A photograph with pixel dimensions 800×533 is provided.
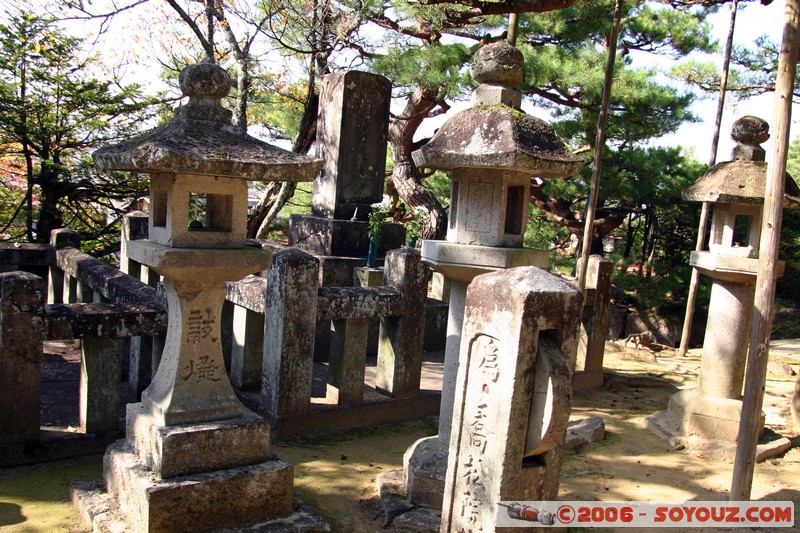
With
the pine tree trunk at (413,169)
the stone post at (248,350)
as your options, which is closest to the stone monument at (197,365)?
the stone post at (248,350)

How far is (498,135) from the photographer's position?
4.09m

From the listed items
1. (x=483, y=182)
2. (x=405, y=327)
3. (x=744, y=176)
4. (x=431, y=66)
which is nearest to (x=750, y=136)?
(x=744, y=176)

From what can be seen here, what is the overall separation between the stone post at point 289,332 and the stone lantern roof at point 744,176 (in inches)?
150

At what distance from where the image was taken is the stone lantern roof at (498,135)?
4035 mm

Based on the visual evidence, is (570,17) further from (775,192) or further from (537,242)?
(775,192)

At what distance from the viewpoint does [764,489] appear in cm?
517

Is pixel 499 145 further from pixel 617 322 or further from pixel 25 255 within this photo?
pixel 617 322

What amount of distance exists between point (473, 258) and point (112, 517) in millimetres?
2773

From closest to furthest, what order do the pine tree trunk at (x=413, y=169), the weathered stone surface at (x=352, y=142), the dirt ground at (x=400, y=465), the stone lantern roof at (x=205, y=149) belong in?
1. the stone lantern roof at (x=205, y=149)
2. the dirt ground at (x=400, y=465)
3. the weathered stone surface at (x=352, y=142)
4. the pine tree trunk at (x=413, y=169)

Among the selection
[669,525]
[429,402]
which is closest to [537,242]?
[429,402]

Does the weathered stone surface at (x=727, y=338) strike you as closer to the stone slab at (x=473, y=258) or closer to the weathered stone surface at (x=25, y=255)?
the stone slab at (x=473, y=258)

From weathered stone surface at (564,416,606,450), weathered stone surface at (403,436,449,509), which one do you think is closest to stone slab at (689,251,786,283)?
weathered stone surface at (564,416,606,450)

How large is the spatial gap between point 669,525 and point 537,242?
9.24 metres

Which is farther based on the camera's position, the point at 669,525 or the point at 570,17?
the point at 570,17
